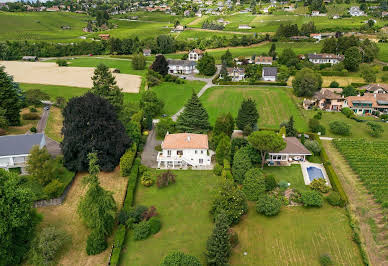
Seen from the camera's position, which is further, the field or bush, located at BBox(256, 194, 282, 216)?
bush, located at BBox(256, 194, 282, 216)

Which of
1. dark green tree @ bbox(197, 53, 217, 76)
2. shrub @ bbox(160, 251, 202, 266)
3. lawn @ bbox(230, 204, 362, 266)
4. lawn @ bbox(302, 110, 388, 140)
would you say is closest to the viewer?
shrub @ bbox(160, 251, 202, 266)

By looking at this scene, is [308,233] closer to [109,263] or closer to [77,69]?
[109,263]

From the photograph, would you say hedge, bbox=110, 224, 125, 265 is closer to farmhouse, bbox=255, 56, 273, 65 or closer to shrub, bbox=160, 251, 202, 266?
shrub, bbox=160, 251, 202, 266

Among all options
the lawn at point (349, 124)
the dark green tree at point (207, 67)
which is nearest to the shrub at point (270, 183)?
the lawn at point (349, 124)

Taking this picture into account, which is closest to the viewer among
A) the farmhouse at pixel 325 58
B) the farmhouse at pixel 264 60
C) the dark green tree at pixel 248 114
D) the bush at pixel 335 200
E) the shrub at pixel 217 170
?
the bush at pixel 335 200

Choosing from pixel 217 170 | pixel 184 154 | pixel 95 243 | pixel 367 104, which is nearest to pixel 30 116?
pixel 184 154

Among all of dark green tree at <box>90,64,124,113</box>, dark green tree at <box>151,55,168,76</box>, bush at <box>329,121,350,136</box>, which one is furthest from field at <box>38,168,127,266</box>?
dark green tree at <box>151,55,168,76</box>

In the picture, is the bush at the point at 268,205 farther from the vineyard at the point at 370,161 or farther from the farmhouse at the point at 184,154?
the vineyard at the point at 370,161
